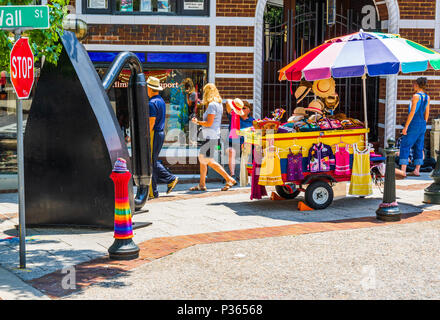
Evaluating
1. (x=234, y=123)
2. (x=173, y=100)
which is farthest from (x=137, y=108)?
(x=173, y=100)

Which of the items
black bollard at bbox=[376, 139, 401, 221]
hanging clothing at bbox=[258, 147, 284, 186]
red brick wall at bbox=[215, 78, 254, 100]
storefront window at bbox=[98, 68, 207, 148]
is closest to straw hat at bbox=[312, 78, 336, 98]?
hanging clothing at bbox=[258, 147, 284, 186]

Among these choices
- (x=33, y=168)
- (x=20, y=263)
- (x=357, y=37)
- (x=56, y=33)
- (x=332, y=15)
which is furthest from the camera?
(x=332, y=15)

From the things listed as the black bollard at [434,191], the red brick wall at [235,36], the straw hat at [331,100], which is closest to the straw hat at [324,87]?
the straw hat at [331,100]

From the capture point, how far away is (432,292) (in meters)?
5.75

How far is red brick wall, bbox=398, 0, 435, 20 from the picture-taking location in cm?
1359

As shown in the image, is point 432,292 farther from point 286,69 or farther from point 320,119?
point 286,69

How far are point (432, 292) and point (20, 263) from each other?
3874mm

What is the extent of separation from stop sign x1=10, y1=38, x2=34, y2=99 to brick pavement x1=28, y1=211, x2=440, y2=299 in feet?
5.77

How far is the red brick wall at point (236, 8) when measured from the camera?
42.9 feet

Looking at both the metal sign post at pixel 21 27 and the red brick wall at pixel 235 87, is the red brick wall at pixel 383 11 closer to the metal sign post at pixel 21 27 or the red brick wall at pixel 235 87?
the red brick wall at pixel 235 87

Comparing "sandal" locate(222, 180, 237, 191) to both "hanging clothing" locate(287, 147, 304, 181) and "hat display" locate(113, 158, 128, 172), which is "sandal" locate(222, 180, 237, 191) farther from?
"hat display" locate(113, 158, 128, 172)
